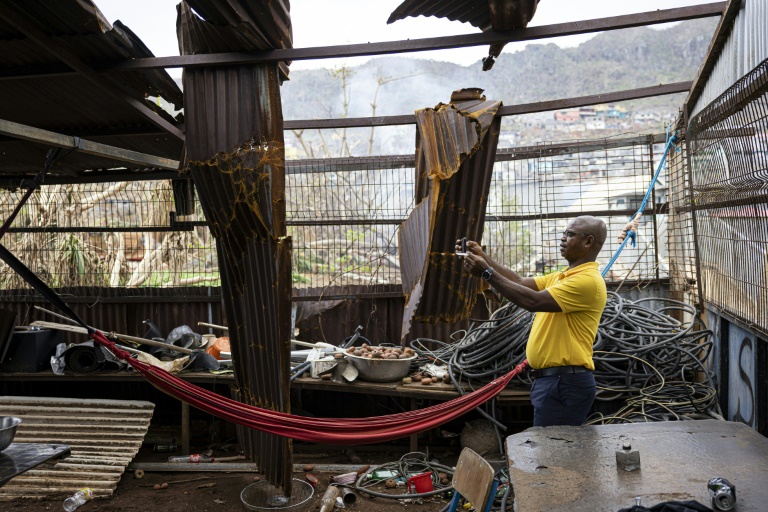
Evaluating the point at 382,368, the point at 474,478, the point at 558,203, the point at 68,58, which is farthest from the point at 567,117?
the point at 474,478

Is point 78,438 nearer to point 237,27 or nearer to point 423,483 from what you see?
point 423,483

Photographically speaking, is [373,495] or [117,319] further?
[117,319]

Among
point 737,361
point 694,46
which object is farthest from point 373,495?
point 694,46

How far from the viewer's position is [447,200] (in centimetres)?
321

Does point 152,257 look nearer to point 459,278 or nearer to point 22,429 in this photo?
point 22,429

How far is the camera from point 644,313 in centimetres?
502

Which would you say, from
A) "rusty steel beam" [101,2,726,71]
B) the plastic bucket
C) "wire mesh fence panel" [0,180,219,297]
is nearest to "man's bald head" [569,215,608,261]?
"rusty steel beam" [101,2,726,71]

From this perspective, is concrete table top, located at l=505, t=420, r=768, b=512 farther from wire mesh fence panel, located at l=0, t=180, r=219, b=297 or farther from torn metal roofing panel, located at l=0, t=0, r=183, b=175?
wire mesh fence panel, located at l=0, t=180, r=219, b=297

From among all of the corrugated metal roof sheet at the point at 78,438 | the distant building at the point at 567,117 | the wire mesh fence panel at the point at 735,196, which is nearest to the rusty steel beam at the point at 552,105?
the wire mesh fence panel at the point at 735,196

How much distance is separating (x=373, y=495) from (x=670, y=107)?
28.9m

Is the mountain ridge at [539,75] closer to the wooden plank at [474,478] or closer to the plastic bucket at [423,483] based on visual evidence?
the plastic bucket at [423,483]

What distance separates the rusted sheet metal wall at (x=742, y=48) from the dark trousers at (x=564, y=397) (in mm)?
1660

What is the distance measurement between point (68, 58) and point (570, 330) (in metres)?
2.84

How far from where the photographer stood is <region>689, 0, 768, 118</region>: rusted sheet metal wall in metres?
2.86
